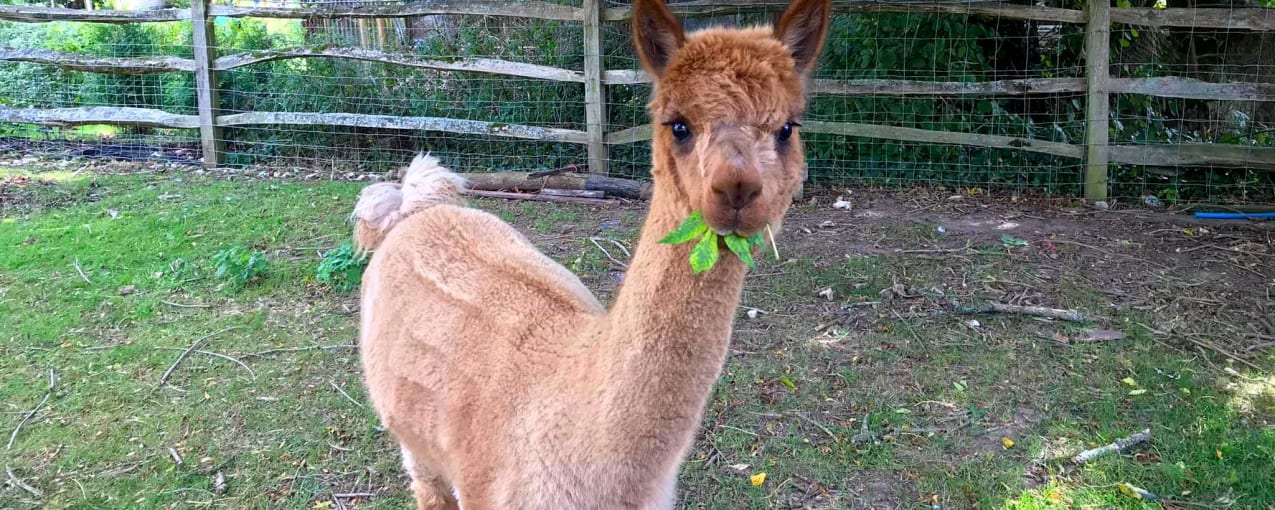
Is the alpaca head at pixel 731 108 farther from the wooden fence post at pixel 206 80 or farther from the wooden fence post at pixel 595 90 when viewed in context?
the wooden fence post at pixel 206 80

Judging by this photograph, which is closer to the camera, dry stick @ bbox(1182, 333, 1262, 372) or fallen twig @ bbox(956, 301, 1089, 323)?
dry stick @ bbox(1182, 333, 1262, 372)

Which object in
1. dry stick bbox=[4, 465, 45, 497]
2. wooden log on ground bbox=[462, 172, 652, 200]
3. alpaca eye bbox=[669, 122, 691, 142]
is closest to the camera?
alpaca eye bbox=[669, 122, 691, 142]

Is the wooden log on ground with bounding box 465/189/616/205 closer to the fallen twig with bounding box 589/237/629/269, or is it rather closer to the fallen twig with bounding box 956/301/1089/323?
the fallen twig with bounding box 589/237/629/269

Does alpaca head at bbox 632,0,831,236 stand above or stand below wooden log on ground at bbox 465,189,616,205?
above

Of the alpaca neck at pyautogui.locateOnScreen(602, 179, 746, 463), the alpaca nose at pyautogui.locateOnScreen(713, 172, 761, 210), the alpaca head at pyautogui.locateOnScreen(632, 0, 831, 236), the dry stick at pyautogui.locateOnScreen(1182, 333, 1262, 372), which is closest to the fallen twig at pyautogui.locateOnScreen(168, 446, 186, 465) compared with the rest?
the alpaca neck at pyautogui.locateOnScreen(602, 179, 746, 463)

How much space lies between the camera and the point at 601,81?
7.84 metres

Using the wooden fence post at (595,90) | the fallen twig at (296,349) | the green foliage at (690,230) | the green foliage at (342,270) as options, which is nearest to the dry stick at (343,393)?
the fallen twig at (296,349)

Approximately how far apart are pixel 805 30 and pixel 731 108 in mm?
456

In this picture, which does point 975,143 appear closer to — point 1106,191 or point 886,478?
point 1106,191

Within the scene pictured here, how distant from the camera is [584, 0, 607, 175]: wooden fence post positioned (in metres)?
7.70

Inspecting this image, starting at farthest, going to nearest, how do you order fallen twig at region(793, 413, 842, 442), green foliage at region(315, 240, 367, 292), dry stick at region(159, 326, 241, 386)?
green foliage at region(315, 240, 367, 292) → dry stick at region(159, 326, 241, 386) → fallen twig at region(793, 413, 842, 442)

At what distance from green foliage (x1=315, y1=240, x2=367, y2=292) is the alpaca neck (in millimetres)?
3725

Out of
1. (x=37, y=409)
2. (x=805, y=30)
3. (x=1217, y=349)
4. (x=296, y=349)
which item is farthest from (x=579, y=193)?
(x=805, y=30)

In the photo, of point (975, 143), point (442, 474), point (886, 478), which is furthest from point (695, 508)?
point (975, 143)
